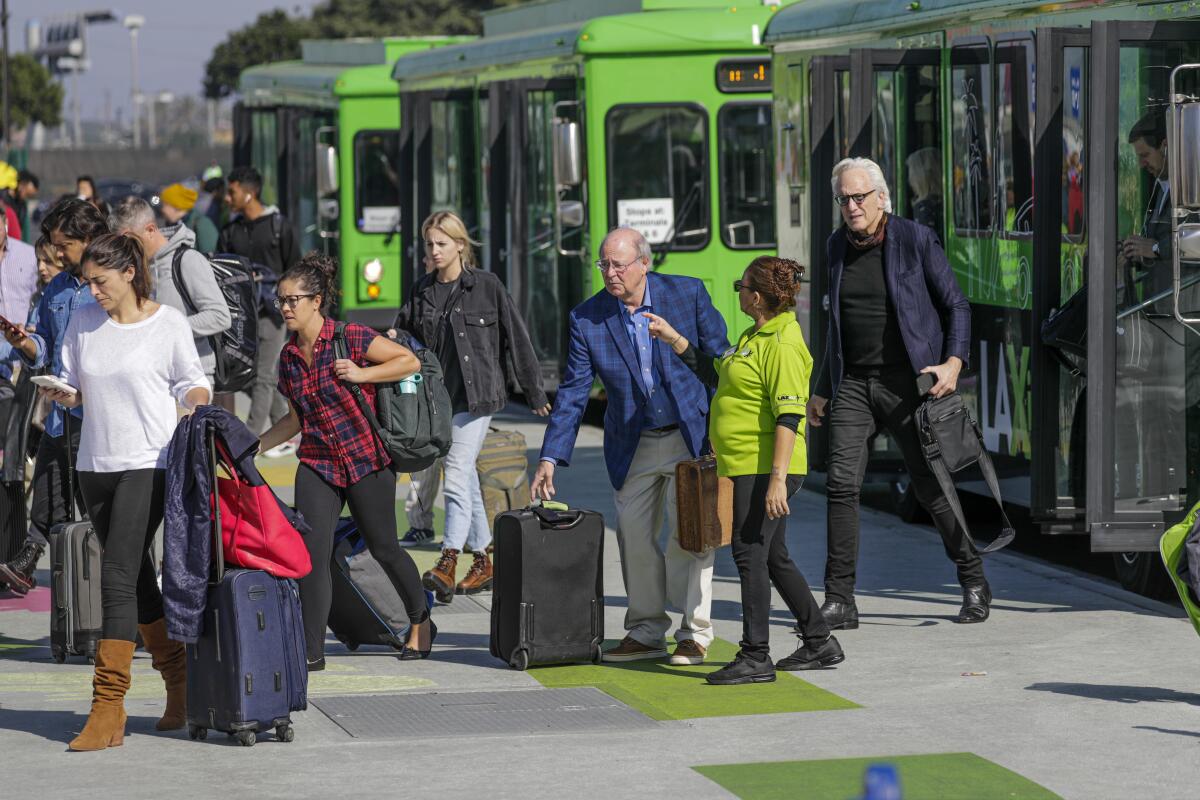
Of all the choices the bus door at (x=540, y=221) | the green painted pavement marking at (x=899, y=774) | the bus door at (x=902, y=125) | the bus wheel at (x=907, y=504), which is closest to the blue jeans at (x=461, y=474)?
the bus door at (x=902, y=125)

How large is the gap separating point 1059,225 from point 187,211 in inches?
369

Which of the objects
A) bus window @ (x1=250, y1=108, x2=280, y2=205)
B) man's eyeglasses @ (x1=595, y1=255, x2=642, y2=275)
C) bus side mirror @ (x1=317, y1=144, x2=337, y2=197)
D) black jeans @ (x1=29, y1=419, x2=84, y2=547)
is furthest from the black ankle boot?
bus window @ (x1=250, y1=108, x2=280, y2=205)

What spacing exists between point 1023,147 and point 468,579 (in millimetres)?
3130

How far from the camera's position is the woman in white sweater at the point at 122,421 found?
268 inches

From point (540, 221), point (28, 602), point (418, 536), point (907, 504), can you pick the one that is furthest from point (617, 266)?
point (540, 221)

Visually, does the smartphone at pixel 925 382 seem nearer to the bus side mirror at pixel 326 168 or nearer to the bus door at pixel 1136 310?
the bus door at pixel 1136 310

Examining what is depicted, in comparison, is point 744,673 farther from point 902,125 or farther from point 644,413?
point 902,125

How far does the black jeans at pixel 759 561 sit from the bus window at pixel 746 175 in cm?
745

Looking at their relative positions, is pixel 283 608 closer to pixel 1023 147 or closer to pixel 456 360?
pixel 456 360

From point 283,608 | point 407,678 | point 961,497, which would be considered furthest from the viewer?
point 961,497

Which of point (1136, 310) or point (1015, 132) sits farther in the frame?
point (1015, 132)

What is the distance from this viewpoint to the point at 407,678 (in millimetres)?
7977

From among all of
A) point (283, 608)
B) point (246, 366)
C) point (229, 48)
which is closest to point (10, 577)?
point (246, 366)

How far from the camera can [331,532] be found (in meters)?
8.00
